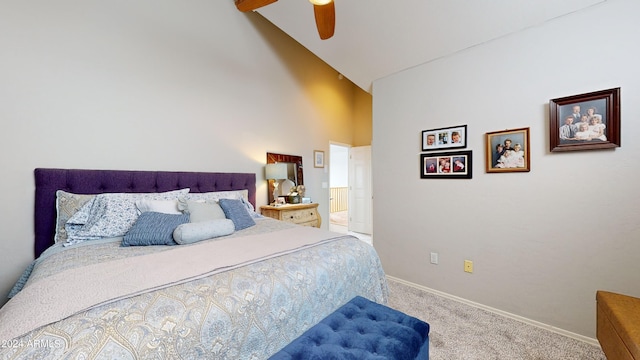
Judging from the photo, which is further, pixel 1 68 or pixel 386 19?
pixel 386 19

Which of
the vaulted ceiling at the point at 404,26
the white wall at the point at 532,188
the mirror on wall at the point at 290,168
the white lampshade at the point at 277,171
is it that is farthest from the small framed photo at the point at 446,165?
the mirror on wall at the point at 290,168

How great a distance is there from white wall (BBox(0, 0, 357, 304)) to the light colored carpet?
8.11 feet

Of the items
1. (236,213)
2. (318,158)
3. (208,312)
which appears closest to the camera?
(208,312)

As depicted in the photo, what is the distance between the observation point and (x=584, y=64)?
1.75 metres

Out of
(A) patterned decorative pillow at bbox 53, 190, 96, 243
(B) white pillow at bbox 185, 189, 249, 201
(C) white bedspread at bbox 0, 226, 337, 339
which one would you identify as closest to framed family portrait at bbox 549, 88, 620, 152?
(C) white bedspread at bbox 0, 226, 337, 339

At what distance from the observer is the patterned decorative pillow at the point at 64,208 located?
176 centimetres

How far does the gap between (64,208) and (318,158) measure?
3.13 metres

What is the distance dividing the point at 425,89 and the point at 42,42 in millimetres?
3382

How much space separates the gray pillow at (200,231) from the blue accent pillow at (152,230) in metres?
0.07

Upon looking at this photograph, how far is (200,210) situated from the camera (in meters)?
1.99

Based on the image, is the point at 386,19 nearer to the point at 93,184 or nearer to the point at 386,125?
the point at 386,125

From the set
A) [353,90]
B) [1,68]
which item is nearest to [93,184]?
[1,68]

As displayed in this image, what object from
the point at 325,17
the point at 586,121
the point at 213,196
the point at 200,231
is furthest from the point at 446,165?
the point at 213,196

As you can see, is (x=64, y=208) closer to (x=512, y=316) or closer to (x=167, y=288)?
(x=167, y=288)
